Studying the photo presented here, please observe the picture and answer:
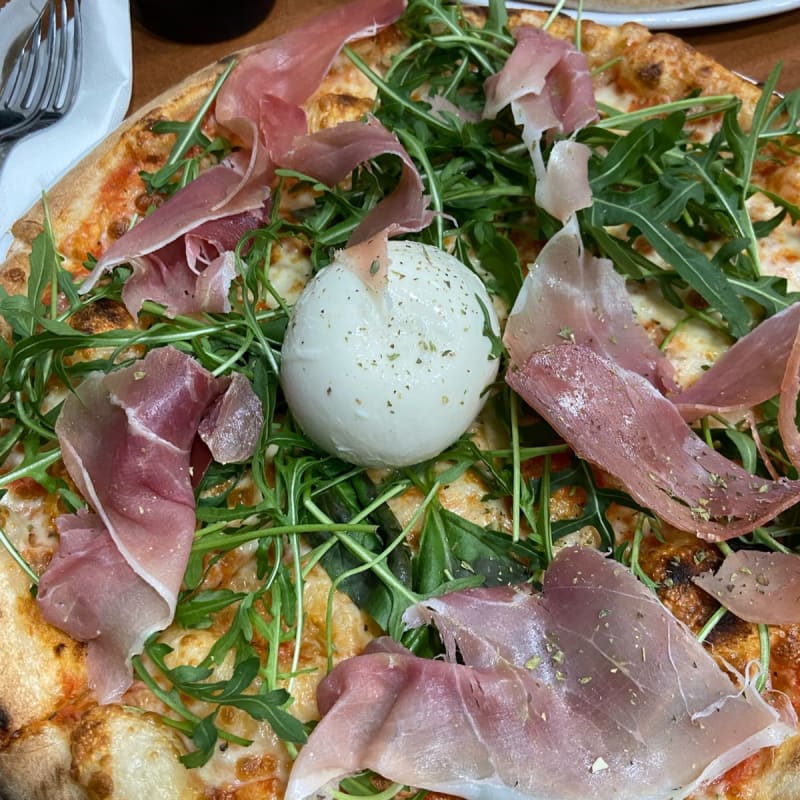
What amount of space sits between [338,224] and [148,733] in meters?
0.97

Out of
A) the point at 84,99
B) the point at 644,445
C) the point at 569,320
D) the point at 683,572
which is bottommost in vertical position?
the point at 683,572

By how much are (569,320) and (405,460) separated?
1.31 ft

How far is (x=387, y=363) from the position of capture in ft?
4.30

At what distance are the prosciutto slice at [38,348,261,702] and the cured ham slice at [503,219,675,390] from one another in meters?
0.50

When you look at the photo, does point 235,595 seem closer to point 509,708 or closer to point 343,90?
point 509,708

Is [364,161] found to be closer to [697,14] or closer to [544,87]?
[544,87]

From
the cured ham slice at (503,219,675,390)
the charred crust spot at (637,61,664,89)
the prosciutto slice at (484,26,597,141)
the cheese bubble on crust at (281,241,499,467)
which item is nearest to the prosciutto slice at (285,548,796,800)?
the cheese bubble on crust at (281,241,499,467)

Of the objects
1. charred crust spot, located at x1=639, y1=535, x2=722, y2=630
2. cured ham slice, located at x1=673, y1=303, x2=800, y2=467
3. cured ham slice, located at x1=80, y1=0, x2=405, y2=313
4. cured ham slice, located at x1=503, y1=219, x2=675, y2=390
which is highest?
cured ham slice, located at x1=80, y1=0, x2=405, y2=313

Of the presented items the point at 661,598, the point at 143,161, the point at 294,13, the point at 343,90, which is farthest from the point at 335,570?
the point at 294,13

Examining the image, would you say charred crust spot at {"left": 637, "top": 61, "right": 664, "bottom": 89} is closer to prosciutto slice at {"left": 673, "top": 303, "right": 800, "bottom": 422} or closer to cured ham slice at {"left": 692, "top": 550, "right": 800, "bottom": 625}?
prosciutto slice at {"left": 673, "top": 303, "right": 800, "bottom": 422}

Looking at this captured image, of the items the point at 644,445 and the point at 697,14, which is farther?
the point at 697,14

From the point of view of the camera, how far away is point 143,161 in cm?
174

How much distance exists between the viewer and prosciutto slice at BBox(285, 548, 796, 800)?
1.16 meters

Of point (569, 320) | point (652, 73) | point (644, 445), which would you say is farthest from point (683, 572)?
point (652, 73)
